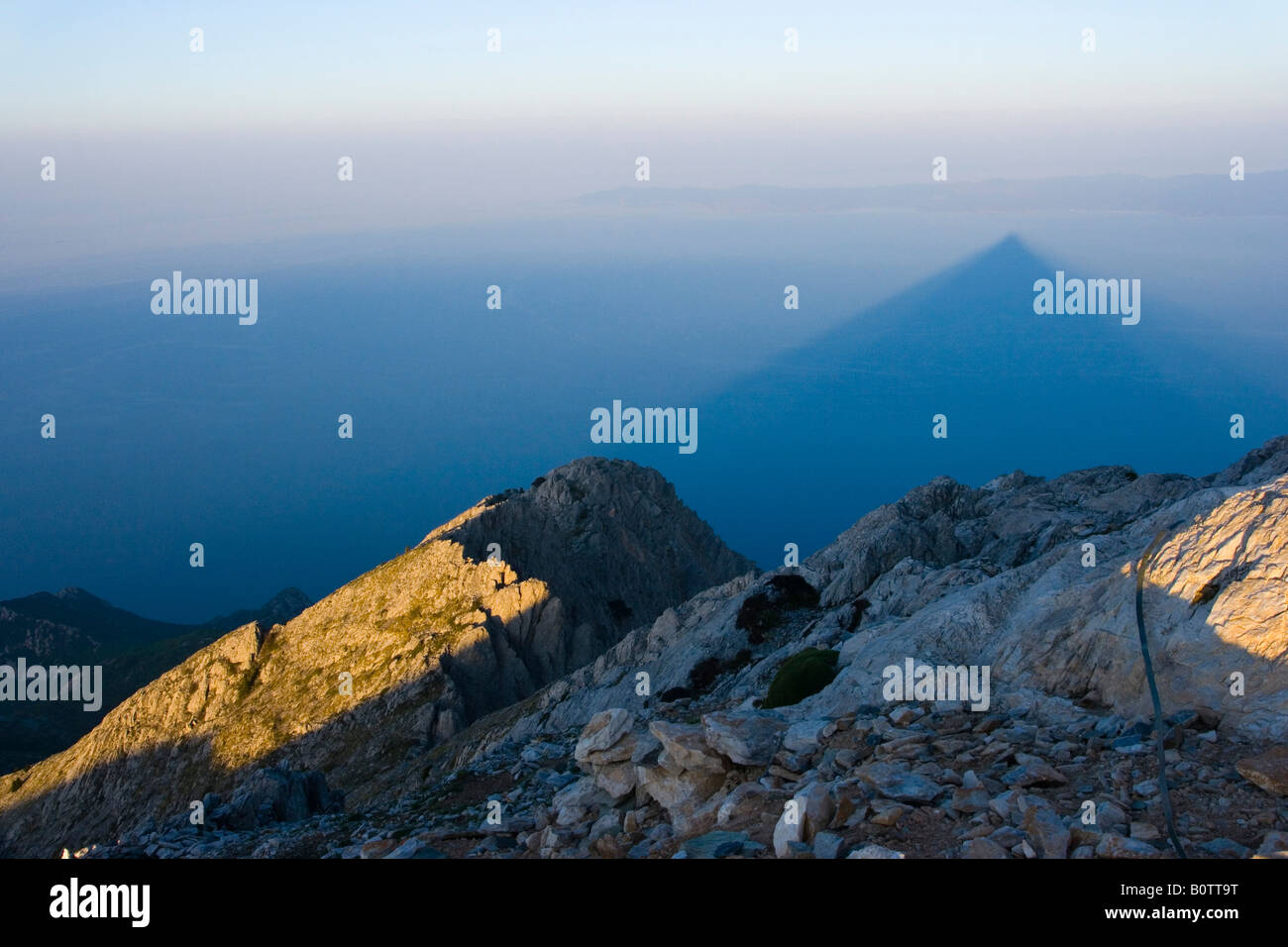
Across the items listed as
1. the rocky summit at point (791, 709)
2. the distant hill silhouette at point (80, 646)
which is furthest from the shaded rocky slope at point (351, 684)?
the distant hill silhouette at point (80, 646)

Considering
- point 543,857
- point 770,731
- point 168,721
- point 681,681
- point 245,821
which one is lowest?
point 168,721

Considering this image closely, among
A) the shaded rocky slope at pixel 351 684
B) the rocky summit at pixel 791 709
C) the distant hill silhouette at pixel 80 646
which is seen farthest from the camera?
the distant hill silhouette at pixel 80 646

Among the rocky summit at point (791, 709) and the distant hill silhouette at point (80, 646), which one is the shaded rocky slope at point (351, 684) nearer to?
the rocky summit at point (791, 709)

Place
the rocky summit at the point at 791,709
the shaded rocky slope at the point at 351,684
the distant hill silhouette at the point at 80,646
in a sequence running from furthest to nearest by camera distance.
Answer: the distant hill silhouette at the point at 80,646 → the shaded rocky slope at the point at 351,684 → the rocky summit at the point at 791,709

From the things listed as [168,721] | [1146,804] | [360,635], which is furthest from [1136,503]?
[168,721]

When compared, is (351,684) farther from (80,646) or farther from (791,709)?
(80,646)

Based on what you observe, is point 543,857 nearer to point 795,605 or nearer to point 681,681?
point 681,681
